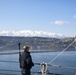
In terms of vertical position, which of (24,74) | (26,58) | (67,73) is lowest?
(67,73)

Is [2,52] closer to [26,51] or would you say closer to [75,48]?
[75,48]

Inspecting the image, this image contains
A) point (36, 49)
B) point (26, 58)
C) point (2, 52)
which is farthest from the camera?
point (36, 49)

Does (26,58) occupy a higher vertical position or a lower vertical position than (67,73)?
higher

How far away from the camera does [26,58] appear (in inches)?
263

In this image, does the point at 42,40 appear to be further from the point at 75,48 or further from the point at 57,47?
the point at 75,48

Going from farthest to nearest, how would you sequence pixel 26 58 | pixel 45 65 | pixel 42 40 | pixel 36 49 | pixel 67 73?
1. pixel 42 40
2. pixel 36 49
3. pixel 67 73
4. pixel 45 65
5. pixel 26 58

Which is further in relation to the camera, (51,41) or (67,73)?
(51,41)

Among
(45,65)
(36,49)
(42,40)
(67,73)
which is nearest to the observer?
(45,65)

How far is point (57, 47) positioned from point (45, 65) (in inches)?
5207

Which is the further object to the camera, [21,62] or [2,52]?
[2,52]

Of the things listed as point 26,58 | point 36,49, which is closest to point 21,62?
point 26,58

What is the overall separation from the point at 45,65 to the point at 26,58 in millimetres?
954

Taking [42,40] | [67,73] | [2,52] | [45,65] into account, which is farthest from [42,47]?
[45,65]

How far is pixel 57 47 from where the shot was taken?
5482 inches
